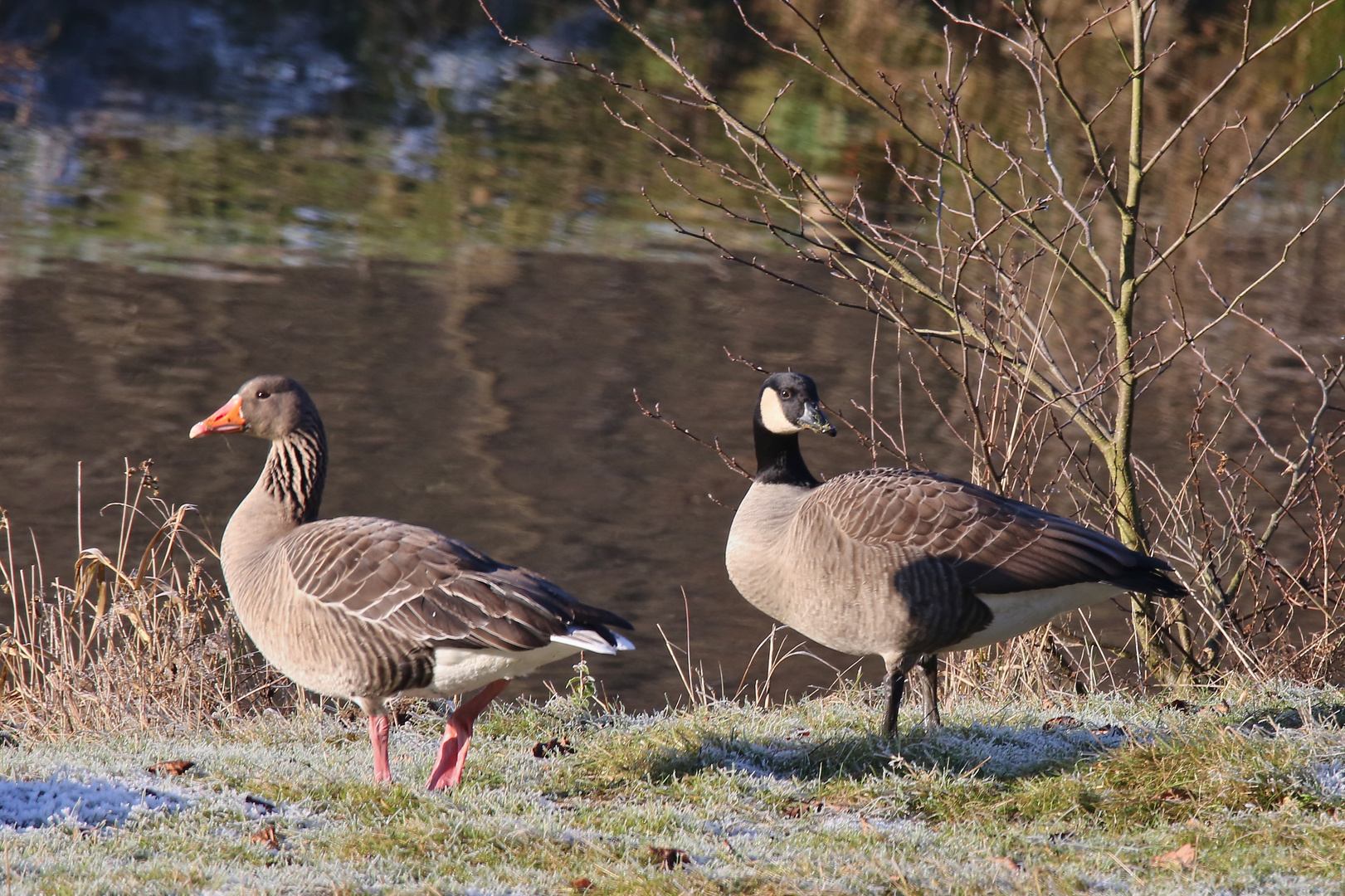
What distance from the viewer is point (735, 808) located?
5.62 metres

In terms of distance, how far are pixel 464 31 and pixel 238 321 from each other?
1887 centimetres

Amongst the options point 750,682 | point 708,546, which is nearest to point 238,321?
point 708,546

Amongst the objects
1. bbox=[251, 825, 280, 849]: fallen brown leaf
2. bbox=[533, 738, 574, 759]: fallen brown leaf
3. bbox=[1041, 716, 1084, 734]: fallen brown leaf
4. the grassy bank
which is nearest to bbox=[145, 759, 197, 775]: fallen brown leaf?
the grassy bank

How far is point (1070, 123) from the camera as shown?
3553 cm

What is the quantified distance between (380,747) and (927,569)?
253 centimetres

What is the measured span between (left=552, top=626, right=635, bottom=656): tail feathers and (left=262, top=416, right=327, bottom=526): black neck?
181 centimetres

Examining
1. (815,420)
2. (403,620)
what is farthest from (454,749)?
(815,420)

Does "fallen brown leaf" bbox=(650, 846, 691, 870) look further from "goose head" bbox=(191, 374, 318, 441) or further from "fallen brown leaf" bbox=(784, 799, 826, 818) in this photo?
"goose head" bbox=(191, 374, 318, 441)

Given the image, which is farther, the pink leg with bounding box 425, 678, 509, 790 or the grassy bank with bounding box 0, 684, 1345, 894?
the pink leg with bounding box 425, 678, 509, 790

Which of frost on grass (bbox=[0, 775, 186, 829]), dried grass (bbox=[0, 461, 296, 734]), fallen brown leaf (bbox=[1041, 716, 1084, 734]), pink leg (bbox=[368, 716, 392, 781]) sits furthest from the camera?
dried grass (bbox=[0, 461, 296, 734])

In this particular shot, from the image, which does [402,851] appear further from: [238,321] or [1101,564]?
[238,321]

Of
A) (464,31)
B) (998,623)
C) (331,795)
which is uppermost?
(464,31)

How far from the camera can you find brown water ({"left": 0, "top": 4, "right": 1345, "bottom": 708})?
46.5ft

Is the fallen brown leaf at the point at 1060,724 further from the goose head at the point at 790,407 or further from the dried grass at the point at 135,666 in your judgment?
the dried grass at the point at 135,666
